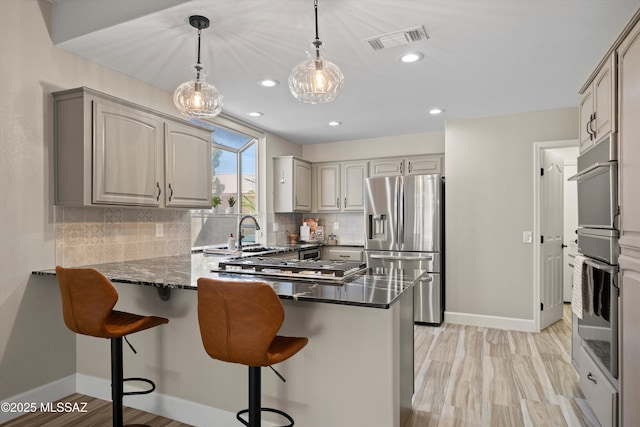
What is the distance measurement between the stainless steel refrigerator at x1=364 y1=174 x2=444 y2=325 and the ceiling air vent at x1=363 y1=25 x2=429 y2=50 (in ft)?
7.04

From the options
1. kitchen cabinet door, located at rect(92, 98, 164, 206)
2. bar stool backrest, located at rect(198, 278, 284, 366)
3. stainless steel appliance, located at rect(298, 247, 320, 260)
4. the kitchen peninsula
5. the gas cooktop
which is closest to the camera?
bar stool backrest, located at rect(198, 278, 284, 366)

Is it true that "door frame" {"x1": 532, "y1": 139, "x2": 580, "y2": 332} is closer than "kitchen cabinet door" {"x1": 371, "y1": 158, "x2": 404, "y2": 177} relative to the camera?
Yes

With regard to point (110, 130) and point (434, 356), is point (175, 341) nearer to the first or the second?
point (110, 130)

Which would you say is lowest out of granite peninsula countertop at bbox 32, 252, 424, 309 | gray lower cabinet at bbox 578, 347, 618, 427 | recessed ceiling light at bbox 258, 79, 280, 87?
gray lower cabinet at bbox 578, 347, 618, 427

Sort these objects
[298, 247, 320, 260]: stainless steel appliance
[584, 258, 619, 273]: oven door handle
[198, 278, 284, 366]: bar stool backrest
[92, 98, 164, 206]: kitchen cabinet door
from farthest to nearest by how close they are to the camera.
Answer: [298, 247, 320, 260]: stainless steel appliance
[92, 98, 164, 206]: kitchen cabinet door
[584, 258, 619, 273]: oven door handle
[198, 278, 284, 366]: bar stool backrest

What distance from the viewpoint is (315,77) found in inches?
78.6

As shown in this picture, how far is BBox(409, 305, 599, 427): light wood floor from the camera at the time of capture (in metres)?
2.42

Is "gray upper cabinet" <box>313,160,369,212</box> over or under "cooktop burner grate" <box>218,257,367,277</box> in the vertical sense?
over

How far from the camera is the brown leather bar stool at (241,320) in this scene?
1.57 metres

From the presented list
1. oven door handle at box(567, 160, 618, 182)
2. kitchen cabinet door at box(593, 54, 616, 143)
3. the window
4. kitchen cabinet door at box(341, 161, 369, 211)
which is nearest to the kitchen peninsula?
oven door handle at box(567, 160, 618, 182)

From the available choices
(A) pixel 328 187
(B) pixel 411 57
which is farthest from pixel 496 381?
(A) pixel 328 187

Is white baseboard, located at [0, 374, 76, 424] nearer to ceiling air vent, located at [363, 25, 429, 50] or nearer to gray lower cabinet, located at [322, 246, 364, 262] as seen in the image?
ceiling air vent, located at [363, 25, 429, 50]

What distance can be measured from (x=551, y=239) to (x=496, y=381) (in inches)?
88.2

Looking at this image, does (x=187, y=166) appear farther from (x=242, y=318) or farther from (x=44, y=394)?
(x=242, y=318)
